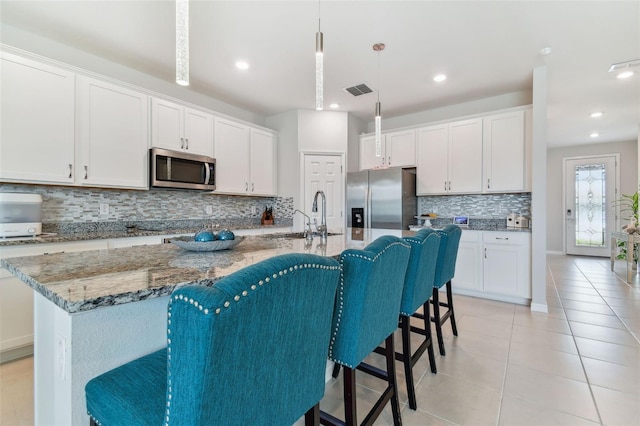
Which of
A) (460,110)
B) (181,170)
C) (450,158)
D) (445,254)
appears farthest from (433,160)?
(181,170)

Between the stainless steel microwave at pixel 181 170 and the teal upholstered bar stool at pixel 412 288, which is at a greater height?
the stainless steel microwave at pixel 181 170

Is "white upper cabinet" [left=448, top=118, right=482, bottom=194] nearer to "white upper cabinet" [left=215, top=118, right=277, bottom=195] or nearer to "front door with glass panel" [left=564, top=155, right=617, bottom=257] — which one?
"white upper cabinet" [left=215, top=118, right=277, bottom=195]

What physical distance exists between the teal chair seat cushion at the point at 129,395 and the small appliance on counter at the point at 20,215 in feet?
7.12

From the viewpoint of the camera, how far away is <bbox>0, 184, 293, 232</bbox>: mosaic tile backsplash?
2.69 meters

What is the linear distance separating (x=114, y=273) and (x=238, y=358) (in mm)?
617

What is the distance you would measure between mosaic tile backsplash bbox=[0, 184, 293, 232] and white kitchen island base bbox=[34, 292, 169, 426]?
83.5 inches

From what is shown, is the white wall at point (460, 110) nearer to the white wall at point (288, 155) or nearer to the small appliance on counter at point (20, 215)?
the white wall at point (288, 155)

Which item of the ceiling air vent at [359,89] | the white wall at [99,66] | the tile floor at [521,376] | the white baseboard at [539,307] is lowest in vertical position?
the tile floor at [521,376]

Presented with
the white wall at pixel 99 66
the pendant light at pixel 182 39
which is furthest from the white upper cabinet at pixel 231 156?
the pendant light at pixel 182 39

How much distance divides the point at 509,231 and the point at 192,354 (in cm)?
377

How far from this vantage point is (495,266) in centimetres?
351

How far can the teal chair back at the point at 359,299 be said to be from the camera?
1.10 m

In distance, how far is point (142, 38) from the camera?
267 centimetres

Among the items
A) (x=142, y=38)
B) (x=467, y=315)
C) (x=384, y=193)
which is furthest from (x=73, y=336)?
(x=384, y=193)
